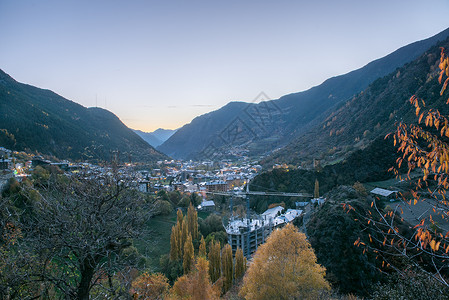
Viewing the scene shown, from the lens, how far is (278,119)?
12519cm

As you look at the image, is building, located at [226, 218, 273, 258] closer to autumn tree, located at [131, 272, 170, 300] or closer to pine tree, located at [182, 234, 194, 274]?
pine tree, located at [182, 234, 194, 274]

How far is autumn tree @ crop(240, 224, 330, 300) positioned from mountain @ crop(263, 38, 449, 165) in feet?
115

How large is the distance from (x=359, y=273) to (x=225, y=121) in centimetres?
14670

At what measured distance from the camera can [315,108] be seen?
11744cm

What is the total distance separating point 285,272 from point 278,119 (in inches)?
4812

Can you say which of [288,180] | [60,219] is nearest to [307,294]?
[60,219]

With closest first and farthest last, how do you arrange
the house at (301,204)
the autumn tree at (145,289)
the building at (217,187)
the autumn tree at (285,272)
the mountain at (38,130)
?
the autumn tree at (145,289), the autumn tree at (285,272), the house at (301,204), the building at (217,187), the mountain at (38,130)

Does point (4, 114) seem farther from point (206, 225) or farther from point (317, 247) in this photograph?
point (317, 247)

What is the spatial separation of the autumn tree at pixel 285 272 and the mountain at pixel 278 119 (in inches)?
3345

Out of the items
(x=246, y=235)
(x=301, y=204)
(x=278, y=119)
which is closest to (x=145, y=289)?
(x=246, y=235)

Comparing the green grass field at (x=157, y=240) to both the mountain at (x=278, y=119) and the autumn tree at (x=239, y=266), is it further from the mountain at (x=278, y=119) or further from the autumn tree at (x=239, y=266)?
the mountain at (x=278, y=119)

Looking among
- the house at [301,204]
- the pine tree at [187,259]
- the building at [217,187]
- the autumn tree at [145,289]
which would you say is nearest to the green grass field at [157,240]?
the pine tree at [187,259]

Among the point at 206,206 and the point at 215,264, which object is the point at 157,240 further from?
the point at 206,206

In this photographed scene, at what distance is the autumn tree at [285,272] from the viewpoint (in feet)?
23.9
